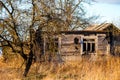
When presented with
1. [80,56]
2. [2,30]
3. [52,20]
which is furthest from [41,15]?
[80,56]

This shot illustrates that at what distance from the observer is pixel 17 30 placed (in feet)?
53.4

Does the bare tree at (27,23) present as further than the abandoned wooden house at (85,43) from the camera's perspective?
No

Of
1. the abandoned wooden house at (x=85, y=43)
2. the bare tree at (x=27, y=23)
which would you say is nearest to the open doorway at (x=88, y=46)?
the abandoned wooden house at (x=85, y=43)

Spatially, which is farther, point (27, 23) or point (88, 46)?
point (88, 46)

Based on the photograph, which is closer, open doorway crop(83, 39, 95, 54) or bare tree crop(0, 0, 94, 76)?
bare tree crop(0, 0, 94, 76)

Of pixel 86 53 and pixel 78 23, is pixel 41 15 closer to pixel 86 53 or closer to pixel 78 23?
pixel 86 53

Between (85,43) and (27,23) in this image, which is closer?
(27,23)

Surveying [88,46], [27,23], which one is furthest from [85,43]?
[27,23]

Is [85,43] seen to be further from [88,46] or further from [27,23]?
[27,23]

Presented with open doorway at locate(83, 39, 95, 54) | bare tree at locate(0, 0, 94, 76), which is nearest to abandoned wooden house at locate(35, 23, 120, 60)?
open doorway at locate(83, 39, 95, 54)

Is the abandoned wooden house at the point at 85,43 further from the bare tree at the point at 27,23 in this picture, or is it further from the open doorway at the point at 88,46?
the bare tree at the point at 27,23

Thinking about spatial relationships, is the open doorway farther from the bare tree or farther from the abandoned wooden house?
the bare tree

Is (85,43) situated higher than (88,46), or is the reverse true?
(85,43)

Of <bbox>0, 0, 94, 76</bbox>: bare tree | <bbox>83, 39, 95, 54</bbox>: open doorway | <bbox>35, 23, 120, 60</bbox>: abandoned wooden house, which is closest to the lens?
<bbox>0, 0, 94, 76</bbox>: bare tree
